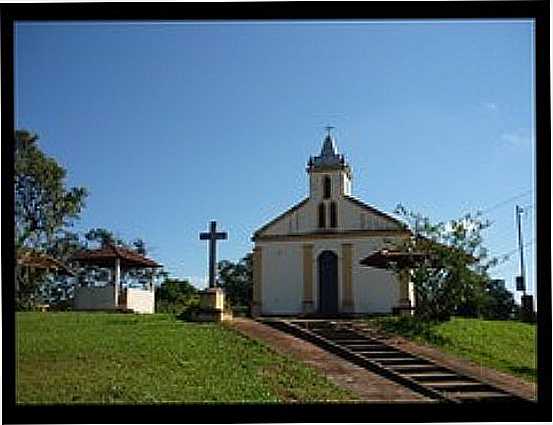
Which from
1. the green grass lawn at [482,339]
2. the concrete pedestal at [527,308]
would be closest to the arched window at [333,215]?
the concrete pedestal at [527,308]

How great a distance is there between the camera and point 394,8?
648 cm

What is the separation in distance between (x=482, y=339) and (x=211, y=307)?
4.12m

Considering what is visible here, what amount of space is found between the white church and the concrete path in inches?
257

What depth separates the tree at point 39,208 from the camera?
52.9ft

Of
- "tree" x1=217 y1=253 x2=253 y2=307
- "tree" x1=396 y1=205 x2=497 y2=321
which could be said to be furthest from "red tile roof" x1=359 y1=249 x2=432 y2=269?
"tree" x1=217 y1=253 x2=253 y2=307

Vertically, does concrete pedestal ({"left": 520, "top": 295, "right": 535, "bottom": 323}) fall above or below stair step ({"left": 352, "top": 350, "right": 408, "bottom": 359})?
above

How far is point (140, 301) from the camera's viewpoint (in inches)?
577

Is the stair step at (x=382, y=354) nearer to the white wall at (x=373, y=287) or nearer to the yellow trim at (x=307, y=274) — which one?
the white wall at (x=373, y=287)

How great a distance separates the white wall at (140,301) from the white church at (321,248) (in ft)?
13.2

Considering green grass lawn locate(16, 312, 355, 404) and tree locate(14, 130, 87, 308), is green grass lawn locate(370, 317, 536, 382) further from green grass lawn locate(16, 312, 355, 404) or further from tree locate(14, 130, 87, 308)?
tree locate(14, 130, 87, 308)

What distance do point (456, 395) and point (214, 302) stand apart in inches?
194

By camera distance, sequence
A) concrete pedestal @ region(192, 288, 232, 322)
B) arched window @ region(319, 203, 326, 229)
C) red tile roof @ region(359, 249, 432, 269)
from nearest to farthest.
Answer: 1. concrete pedestal @ region(192, 288, 232, 322)
2. red tile roof @ region(359, 249, 432, 269)
3. arched window @ region(319, 203, 326, 229)

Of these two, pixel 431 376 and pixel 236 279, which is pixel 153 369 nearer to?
pixel 431 376

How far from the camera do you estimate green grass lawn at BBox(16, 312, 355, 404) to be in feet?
23.4
